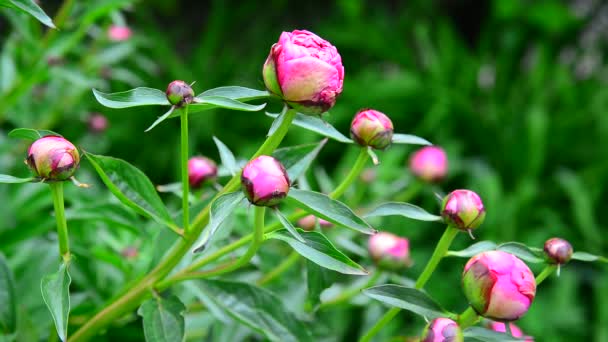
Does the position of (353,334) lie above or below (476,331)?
below

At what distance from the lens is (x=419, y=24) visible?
3131 mm

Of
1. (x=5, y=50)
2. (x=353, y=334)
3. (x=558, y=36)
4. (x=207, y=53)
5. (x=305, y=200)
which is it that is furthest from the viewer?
(x=558, y=36)

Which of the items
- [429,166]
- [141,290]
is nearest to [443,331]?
[141,290]

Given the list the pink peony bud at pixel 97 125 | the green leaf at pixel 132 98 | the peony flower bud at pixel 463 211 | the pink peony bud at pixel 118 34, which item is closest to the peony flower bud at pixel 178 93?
the green leaf at pixel 132 98

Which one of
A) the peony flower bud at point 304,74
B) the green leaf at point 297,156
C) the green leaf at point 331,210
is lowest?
the green leaf at point 297,156

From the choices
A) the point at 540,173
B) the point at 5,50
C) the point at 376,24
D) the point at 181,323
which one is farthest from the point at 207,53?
the point at 181,323

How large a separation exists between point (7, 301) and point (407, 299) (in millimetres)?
374

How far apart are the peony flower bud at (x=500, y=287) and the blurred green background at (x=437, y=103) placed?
0.70m

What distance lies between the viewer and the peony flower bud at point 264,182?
0.52m

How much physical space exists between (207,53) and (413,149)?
927 mm

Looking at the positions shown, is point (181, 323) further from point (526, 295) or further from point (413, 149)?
point (413, 149)

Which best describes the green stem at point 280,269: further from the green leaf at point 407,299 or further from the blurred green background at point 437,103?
the blurred green background at point 437,103

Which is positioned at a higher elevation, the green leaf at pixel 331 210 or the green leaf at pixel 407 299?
the green leaf at pixel 331 210

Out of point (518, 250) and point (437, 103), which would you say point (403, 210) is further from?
point (437, 103)
